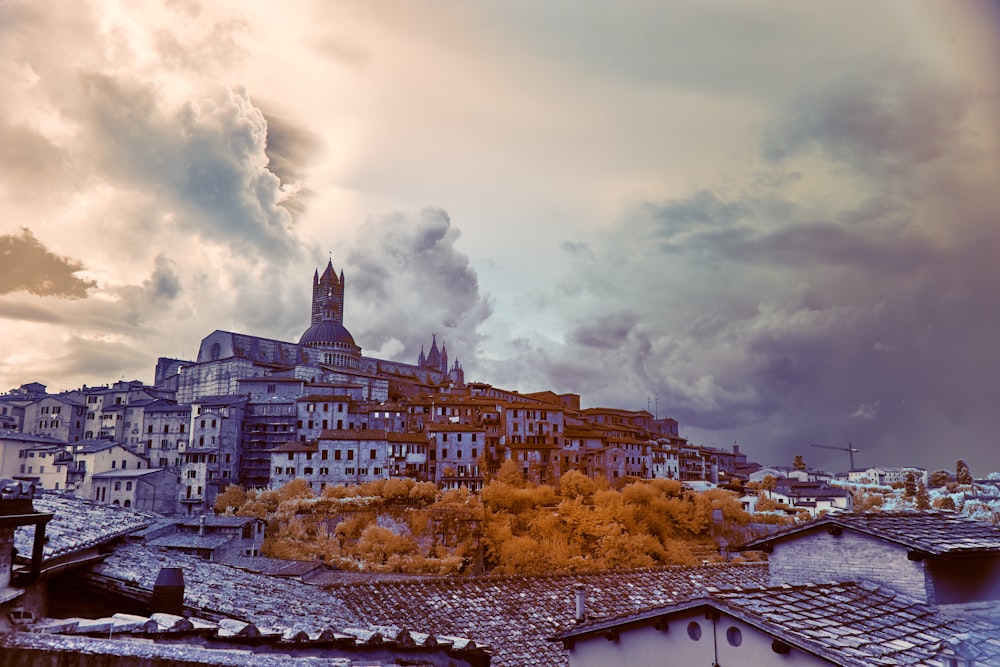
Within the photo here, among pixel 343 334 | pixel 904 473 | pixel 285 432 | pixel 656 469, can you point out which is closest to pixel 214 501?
pixel 285 432

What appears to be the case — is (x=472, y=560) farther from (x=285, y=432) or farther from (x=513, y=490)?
(x=285, y=432)

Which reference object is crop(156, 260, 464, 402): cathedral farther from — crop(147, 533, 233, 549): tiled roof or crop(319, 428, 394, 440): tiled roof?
crop(147, 533, 233, 549): tiled roof

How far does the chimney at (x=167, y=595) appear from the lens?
9.01 meters

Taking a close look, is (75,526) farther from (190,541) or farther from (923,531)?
(190,541)

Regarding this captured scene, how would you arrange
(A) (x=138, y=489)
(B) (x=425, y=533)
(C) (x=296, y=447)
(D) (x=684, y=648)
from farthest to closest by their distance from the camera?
(C) (x=296, y=447) < (A) (x=138, y=489) < (B) (x=425, y=533) < (D) (x=684, y=648)

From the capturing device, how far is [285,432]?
233 feet

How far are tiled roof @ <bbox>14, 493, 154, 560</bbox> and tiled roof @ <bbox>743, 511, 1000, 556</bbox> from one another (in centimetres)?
1006

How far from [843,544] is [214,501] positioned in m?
63.9

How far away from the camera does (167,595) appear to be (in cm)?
906

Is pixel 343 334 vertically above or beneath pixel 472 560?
above

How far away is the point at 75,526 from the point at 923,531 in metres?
12.3

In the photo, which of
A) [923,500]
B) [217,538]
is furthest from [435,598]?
[923,500]

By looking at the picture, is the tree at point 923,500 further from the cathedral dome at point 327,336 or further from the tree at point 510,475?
the cathedral dome at point 327,336

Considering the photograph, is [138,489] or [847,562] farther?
[138,489]
